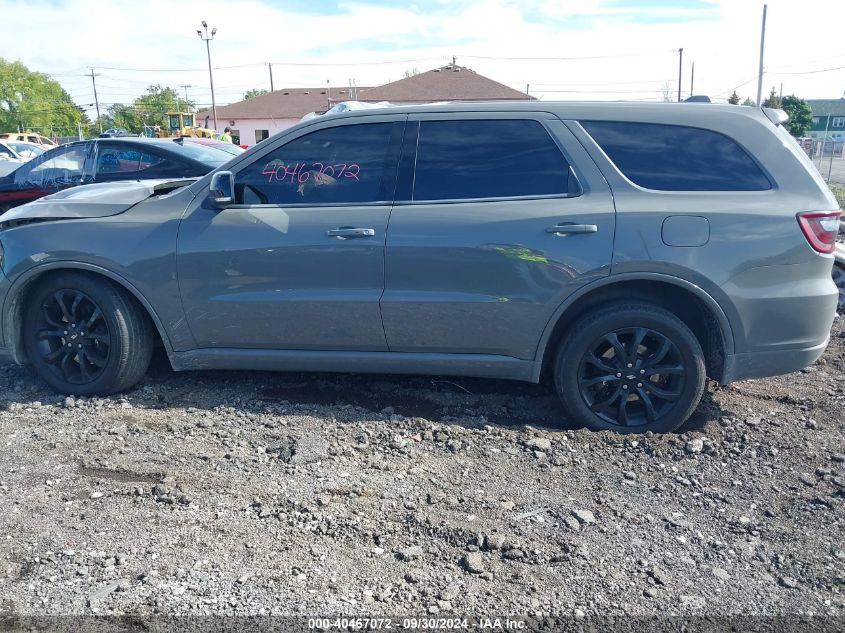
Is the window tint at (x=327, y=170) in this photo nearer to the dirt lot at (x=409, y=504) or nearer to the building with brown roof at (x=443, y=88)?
the dirt lot at (x=409, y=504)

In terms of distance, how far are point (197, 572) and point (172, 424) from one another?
61.4 inches

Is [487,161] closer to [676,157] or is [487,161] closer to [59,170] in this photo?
[676,157]

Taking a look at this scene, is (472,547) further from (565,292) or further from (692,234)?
(692,234)

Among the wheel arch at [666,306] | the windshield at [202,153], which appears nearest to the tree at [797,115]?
the windshield at [202,153]

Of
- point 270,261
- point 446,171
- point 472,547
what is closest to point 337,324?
point 270,261

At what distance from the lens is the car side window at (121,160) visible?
8539 mm

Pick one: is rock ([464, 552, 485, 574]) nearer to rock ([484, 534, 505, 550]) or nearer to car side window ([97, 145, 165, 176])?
rock ([484, 534, 505, 550])

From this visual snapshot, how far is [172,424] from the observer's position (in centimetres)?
427

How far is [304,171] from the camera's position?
4.31m

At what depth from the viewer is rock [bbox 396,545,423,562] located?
2973 mm

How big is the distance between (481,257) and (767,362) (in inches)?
66.0

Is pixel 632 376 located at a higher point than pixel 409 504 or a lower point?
higher

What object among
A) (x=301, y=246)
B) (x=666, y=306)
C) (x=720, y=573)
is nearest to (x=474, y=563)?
(x=720, y=573)

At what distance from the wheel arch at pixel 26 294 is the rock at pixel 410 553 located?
7.32 feet
